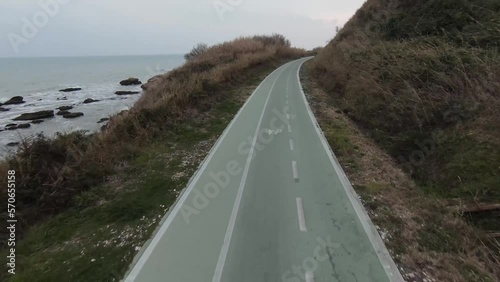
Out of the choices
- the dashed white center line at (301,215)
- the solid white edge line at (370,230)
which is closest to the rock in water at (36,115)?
the solid white edge line at (370,230)

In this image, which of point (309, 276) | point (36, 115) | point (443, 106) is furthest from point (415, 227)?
point (36, 115)

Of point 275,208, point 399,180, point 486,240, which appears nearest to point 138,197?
point 275,208

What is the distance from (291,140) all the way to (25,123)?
28082 millimetres

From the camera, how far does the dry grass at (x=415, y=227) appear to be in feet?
17.8

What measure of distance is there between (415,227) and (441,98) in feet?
20.2

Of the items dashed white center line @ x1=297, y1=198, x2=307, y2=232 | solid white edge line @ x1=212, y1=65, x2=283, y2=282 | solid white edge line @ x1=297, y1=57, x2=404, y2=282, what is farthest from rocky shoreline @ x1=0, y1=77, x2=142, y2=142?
solid white edge line @ x1=297, y1=57, x2=404, y2=282

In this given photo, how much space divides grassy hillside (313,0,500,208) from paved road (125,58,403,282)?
2611 mm

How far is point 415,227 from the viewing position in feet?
22.0

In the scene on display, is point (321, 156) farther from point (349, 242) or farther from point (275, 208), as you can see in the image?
point (349, 242)

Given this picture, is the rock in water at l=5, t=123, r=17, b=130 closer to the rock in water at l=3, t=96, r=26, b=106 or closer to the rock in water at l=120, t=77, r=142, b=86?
the rock in water at l=3, t=96, r=26, b=106

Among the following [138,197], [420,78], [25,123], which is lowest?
[25,123]

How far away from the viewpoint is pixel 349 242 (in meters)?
6.30

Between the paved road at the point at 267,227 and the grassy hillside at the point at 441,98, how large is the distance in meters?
2.61

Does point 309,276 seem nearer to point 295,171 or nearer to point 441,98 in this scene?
point 295,171
